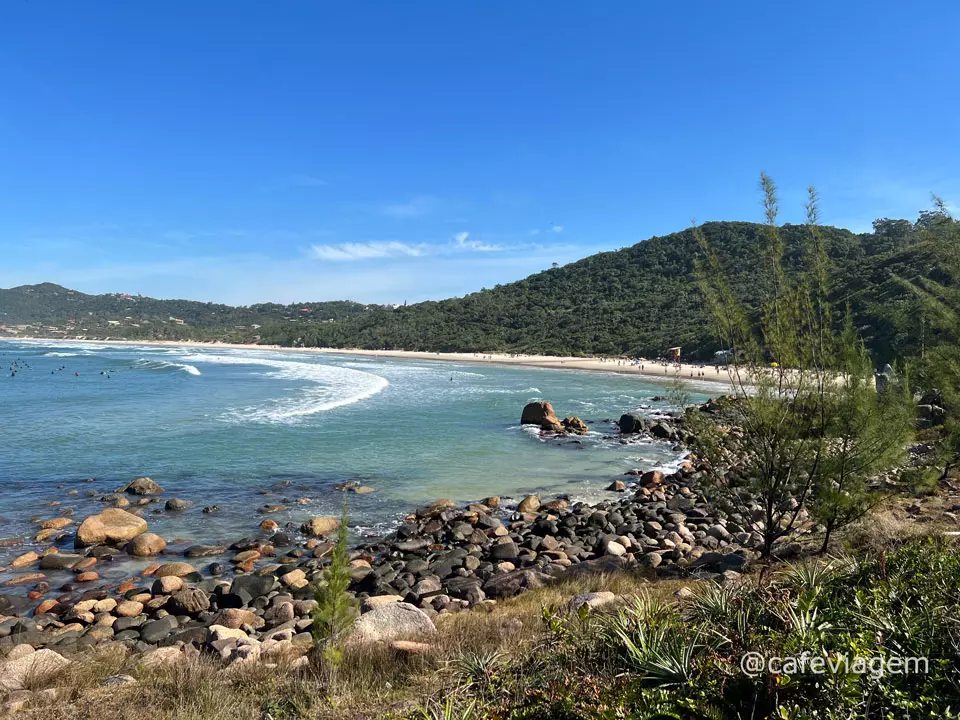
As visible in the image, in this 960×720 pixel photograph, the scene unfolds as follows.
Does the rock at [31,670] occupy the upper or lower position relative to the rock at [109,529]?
upper

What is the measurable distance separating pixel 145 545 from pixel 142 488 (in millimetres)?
5113

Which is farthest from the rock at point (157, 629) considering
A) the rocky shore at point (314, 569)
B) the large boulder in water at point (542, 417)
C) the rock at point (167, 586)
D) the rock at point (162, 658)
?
the large boulder in water at point (542, 417)

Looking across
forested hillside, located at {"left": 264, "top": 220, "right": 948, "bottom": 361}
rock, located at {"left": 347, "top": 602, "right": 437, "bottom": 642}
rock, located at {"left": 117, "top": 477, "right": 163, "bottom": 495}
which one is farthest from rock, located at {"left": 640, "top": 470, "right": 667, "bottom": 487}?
forested hillside, located at {"left": 264, "top": 220, "right": 948, "bottom": 361}

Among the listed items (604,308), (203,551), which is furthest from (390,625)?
(604,308)

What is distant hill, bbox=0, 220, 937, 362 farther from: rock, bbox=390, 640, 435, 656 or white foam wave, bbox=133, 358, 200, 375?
white foam wave, bbox=133, 358, 200, 375

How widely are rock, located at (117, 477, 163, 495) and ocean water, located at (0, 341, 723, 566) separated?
15.3 inches

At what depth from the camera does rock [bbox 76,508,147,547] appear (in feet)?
40.7

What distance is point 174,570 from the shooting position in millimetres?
10930

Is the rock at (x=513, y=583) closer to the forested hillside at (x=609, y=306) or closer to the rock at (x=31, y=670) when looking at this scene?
the rock at (x=31, y=670)

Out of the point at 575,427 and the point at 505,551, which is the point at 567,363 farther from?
the point at 505,551

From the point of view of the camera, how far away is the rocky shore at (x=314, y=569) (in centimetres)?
787

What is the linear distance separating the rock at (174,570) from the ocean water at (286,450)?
180cm

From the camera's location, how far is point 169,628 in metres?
8.70

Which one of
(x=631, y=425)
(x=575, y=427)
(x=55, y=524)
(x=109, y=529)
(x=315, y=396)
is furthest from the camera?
(x=315, y=396)
